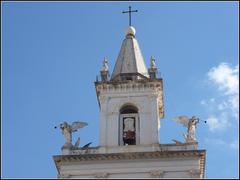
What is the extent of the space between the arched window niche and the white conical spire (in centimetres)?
258

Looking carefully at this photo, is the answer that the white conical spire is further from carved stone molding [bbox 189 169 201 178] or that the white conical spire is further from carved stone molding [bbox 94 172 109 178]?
carved stone molding [bbox 189 169 201 178]

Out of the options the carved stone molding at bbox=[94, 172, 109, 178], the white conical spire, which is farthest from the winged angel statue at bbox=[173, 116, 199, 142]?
the carved stone molding at bbox=[94, 172, 109, 178]

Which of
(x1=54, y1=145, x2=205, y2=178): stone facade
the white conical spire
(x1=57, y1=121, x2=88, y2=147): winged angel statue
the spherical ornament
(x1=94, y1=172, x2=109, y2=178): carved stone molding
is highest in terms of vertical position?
the spherical ornament

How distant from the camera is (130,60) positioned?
37.3 metres

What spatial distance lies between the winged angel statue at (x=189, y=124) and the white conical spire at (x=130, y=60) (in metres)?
4.16

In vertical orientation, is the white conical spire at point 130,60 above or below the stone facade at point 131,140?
above

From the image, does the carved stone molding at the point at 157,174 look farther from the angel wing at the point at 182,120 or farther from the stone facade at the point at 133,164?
the angel wing at the point at 182,120

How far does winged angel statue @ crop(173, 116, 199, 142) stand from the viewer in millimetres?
32812

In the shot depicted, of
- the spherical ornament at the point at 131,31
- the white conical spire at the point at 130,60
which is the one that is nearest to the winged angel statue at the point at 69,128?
the white conical spire at the point at 130,60

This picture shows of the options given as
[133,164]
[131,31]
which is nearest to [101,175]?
[133,164]

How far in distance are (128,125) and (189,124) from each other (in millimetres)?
3483

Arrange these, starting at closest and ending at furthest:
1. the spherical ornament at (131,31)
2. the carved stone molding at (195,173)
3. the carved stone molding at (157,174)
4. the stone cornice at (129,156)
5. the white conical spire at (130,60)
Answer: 1. the carved stone molding at (195,173)
2. the carved stone molding at (157,174)
3. the stone cornice at (129,156)
4. the white conical spire at (130,60)
5. the spherical ornament at (131,31)

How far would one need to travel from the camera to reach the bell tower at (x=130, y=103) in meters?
33.4

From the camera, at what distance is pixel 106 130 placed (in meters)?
33.7
